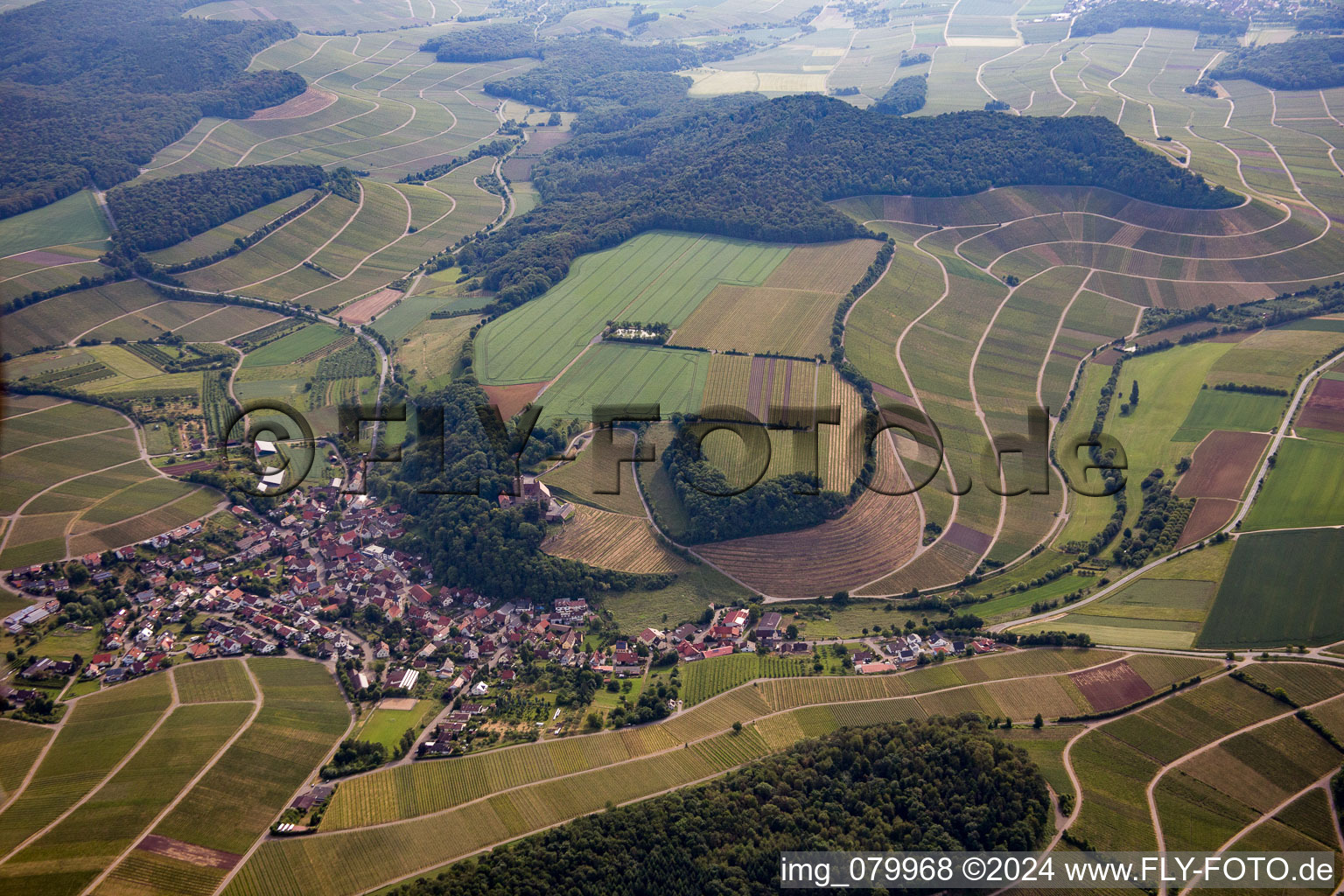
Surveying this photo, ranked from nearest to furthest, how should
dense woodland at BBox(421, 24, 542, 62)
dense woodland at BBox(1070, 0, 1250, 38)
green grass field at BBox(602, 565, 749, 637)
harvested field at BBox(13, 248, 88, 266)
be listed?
green grass field at BBox(602, 565, 749, 637), harvested field at BBox(13, 248, 88, 266), dense woodland at BBox(1070, 0, 1250, 38), dense woodland at BBox(421, 24, 542, 62)

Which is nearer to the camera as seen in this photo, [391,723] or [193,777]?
[193,777]

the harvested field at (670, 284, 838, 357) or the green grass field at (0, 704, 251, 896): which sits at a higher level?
the harvested field at (670, 284, 838, 357)

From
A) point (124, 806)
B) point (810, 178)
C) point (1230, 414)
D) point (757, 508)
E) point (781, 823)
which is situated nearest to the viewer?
point (781, 823)

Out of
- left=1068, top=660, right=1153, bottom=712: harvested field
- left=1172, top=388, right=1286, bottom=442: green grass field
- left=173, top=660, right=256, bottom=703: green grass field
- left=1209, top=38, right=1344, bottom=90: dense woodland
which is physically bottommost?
left=173, top=660, right=256, bottom=703: green grass field

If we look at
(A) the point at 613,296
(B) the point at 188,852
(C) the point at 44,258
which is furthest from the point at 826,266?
(C) the point at 44,258

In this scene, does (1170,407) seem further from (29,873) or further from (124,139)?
(124,139)

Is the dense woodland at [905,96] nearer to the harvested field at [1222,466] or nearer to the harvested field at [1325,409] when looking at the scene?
the harvested field at [1325,409]

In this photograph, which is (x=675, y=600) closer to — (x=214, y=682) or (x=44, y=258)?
(x=214, y=682)

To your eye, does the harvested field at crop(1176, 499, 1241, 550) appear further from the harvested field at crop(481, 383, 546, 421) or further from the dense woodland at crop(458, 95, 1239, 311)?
the harvested field at crop(481, 383, 546, 421)

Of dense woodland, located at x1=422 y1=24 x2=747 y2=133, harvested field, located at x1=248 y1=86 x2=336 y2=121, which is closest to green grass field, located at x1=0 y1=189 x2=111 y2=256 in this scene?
harvested field, located at x1=248 y1=86 x2=336 y2=121
